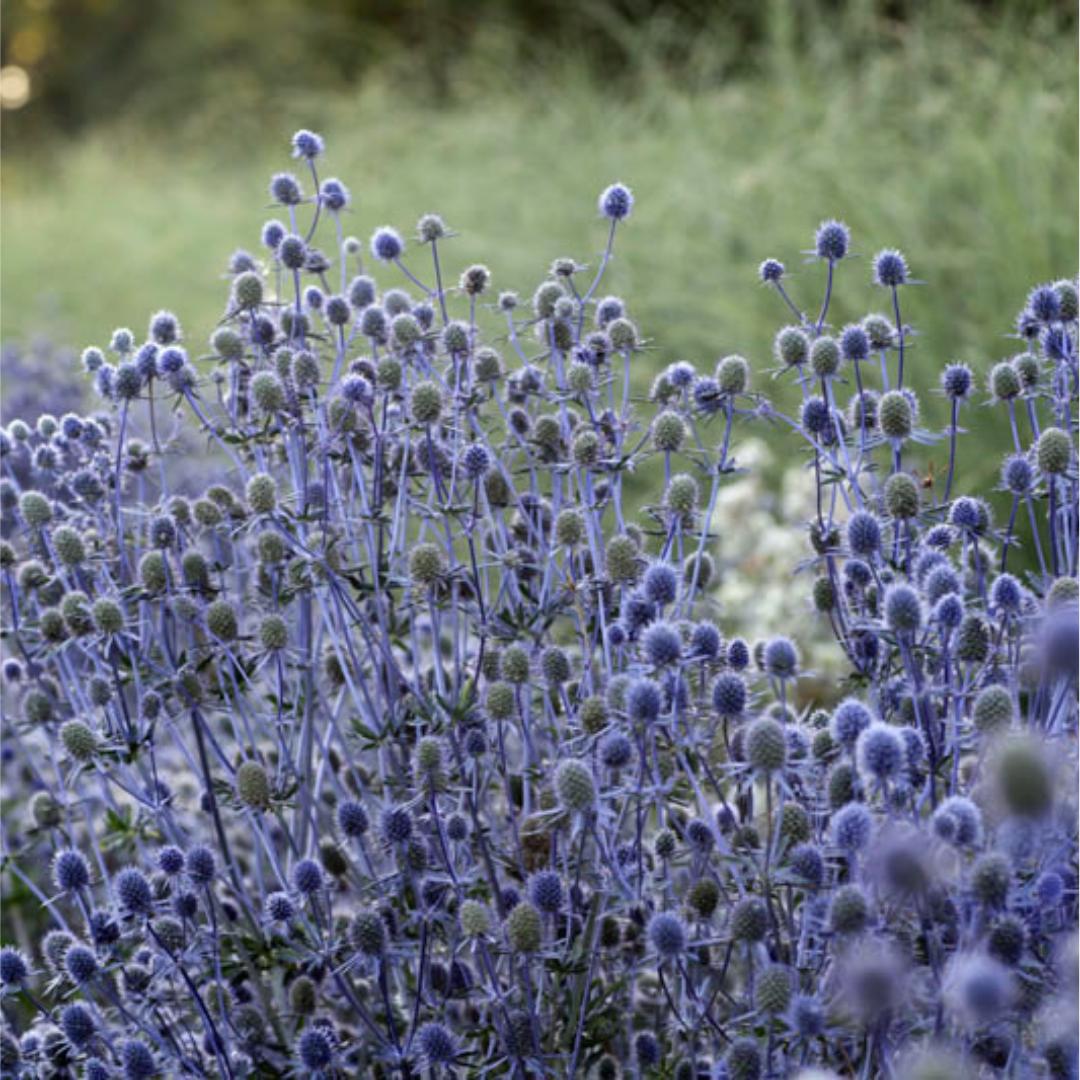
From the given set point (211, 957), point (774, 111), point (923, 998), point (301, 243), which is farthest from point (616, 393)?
point (923, 998)

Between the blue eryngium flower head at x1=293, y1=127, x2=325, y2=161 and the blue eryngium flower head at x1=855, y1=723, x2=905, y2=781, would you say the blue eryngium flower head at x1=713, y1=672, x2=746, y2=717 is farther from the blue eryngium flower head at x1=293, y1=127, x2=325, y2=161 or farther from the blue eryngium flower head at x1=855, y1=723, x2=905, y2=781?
the blue eryngium flower head at x1=293, y1=127, x2=325, y2=161

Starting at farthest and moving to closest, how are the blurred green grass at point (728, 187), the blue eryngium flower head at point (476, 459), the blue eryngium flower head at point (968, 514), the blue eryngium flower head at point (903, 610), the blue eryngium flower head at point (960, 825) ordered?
the blurred green grass at point (728, 187) → the blue eryngium flower head at point (476, 459) → the blue eryngium flower head at point (968, 514) → the blue eryngium flower head at point (903, 610) → the blue eryngium flower head at point (960, 825)

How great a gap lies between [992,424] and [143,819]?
3.49m

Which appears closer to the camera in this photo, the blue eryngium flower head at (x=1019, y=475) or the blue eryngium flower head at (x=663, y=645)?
the blue eryngium flower head at (x=663, y=645)

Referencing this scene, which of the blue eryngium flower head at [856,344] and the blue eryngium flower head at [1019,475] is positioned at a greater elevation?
the blue eryngium flower head at [856,344]

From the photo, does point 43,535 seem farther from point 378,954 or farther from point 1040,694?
point 1040,694

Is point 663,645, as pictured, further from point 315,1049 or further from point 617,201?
point 617,201

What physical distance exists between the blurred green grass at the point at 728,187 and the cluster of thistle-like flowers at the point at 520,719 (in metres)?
1.43

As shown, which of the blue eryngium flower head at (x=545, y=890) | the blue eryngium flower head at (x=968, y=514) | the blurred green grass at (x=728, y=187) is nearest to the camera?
the blue eryngium flower head at (x=545, y=890)

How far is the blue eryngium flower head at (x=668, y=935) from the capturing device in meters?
1.77

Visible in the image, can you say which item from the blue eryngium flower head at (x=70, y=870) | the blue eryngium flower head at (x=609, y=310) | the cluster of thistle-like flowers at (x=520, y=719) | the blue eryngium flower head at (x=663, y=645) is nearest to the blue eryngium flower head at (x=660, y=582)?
the cluster of thistle-like flowers at (x=520, y=719)

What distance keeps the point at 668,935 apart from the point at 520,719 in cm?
41

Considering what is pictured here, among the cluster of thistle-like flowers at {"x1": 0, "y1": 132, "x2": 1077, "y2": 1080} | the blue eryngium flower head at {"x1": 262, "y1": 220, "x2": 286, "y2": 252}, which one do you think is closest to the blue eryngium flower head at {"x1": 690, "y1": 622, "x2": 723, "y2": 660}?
the cluster of thistle-like flowers at {"x1": 0, "y1": 132, "x2": 1077, "y2": 1080}

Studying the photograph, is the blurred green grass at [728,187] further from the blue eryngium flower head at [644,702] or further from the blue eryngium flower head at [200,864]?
the blue eryngium flower head at [644,702]
